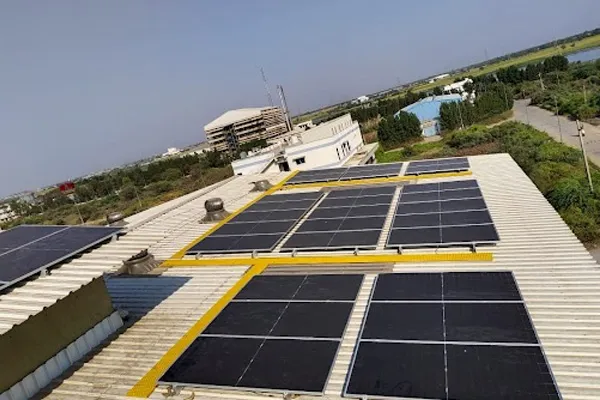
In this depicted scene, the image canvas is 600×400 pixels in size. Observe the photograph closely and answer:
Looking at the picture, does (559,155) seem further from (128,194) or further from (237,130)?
(237,130)

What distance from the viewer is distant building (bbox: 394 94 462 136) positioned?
292ft

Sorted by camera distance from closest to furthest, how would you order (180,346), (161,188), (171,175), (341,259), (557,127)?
1. (180,346)
2. (341,259)
3. (557,127)
4. (161,188)
5. (171,175)

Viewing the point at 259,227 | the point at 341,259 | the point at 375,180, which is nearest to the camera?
the point at 341,259

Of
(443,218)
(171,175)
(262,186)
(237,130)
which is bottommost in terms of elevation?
(443,218)

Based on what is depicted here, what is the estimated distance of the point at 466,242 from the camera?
1441 cm

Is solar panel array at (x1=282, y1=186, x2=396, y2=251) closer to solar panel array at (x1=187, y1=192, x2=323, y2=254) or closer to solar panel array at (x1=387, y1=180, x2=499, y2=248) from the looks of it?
solar panel array at (x1=187, y1=192, x2=323, y2=254)

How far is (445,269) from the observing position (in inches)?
520

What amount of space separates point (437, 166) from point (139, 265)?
18695mm

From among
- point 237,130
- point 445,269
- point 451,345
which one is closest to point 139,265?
point 445,269

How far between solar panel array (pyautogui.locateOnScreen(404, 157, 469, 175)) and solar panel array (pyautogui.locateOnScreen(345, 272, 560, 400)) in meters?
14.3

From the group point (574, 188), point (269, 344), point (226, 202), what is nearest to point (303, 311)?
point (269, 344)

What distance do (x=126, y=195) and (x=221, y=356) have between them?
91.0 metres

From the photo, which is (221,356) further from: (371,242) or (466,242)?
(466,242)

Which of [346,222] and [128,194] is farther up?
[128,194]
